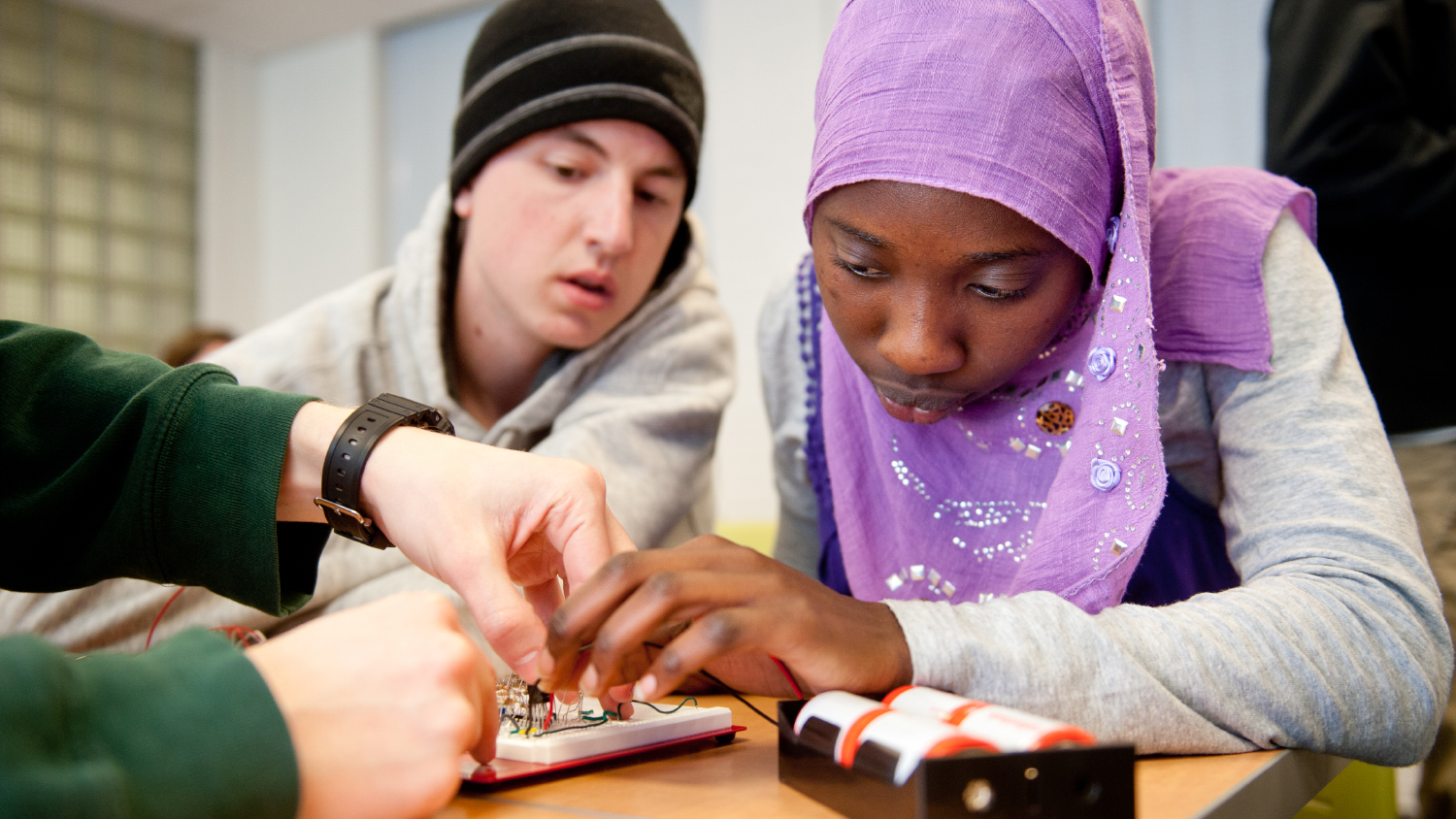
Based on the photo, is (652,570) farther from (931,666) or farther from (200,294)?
(200,294)

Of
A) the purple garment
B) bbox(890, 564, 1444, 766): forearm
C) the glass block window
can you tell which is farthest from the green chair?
the glass block window

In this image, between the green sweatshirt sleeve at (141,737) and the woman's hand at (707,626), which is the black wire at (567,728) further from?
the green sweatshirt sleeve at (141,737)

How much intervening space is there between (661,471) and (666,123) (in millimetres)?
450

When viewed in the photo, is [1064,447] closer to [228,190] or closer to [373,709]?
[373,709]

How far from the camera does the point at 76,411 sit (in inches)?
30.7

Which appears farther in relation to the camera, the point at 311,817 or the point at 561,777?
the point at 561,777

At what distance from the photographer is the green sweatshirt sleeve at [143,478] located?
2.45ft

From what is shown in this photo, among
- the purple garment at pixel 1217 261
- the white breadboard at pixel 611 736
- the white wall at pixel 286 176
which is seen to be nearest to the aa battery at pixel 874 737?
the white breadboard at pixel 611 736

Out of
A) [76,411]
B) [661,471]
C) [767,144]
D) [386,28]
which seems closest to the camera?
[76,411]

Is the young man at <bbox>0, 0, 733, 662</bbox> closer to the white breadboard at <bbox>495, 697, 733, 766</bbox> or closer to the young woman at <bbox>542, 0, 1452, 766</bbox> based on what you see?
the young woman at <bbox>542, 0, 1452, 766</bbox>

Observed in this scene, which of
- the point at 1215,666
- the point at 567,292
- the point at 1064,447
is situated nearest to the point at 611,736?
the point at 1215,666

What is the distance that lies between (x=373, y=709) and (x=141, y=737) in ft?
0.30

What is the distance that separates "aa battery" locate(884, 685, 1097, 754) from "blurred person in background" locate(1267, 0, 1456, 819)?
1.00m

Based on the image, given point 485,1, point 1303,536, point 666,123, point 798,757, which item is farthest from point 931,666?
point 485,1
